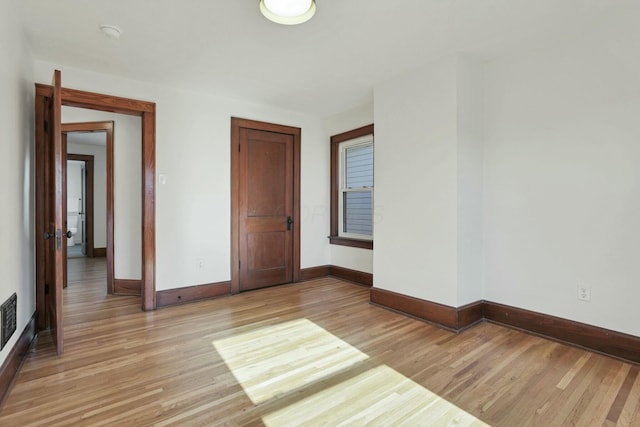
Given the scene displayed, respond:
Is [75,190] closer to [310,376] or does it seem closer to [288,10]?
[288,10]

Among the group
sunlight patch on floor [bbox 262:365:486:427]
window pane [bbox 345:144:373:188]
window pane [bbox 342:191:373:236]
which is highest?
window pane [bbox 345:144:373:188]

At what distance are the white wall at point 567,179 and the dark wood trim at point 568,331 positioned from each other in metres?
0.06

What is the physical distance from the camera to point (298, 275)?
4.63 metres

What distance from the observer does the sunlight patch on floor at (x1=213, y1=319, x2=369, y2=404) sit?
77.6 inches

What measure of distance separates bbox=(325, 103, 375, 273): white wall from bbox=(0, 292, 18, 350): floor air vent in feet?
11.5

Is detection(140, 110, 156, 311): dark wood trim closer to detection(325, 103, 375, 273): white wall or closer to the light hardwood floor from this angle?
the light hardwood floor

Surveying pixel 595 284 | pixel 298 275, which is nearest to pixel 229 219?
pixel 298 275

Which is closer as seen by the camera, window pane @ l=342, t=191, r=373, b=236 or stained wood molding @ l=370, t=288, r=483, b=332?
stained wood molding @ l=370, t=288, r=483, b=332

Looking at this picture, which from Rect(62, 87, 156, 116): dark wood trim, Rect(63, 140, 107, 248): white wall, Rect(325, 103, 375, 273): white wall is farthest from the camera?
Rect(63, 140, 107, 248): white wall

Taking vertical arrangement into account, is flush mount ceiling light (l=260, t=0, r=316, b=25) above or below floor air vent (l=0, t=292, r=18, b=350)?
above

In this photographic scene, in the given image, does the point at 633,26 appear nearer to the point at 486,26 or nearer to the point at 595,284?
the point at 486,26

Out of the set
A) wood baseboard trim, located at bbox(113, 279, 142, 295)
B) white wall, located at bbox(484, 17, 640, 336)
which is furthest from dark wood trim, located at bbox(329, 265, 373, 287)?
wood baseboard trim, located at bbox(113, 279, 142, 295)

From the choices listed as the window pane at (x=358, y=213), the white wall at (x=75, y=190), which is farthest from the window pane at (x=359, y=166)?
the white wall at (x=75, y=190)

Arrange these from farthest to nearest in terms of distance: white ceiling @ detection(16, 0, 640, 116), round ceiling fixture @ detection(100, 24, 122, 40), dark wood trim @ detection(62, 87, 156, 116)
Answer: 1. dark wood trim @ detection(62, 87, 156, 116)
2. round ceiling fixture @ detection(100, 24, 122, 40)
3. white ceiling @ detection(16, 0, 640, 116)
